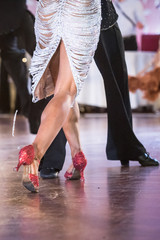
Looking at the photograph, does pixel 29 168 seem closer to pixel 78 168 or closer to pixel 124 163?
pixel 78 168

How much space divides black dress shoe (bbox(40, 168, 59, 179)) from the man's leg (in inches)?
14.3

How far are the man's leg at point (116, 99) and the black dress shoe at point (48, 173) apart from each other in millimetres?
362

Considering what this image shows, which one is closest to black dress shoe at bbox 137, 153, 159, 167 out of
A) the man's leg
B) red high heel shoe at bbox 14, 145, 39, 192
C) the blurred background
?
the man's leg

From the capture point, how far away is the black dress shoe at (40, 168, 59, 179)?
6.56 ft

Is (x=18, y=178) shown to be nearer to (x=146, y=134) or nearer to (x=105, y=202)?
(x=105, y=202)

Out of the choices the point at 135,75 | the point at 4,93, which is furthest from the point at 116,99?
the point at 4,93

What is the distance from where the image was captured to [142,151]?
228 centimetres

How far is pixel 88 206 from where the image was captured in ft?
4.67

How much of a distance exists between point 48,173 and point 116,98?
1.54 feet

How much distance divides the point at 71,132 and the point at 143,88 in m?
4.80

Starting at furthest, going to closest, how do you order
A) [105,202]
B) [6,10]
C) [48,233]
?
[6,10] → [105,202] → [48,233]

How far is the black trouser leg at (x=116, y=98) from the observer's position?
2.22 m

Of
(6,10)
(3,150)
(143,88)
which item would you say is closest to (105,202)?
(3,150)

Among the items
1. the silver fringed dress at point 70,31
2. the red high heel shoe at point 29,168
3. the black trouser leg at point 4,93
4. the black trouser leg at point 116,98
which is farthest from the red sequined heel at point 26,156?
the black trouser leg at point 4,93
